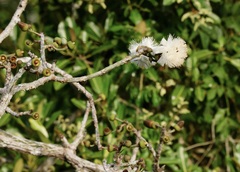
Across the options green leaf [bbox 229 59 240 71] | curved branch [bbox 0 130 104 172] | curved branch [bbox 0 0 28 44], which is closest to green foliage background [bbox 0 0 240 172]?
green leaf [bbox 229 59 240 71]

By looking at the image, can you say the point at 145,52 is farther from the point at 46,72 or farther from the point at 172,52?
the point at 46,72

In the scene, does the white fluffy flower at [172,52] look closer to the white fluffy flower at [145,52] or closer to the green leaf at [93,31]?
the white fluffy flower at [145,52]

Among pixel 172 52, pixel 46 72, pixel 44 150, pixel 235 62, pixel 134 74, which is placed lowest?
pixel 44 150

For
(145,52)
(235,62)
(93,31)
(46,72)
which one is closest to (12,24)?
(46,72)

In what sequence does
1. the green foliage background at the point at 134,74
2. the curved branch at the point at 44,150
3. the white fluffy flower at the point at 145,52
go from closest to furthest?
1. the white fluffy flower at the point at 145,52
2. the curved branch at the point at 44,150
3. the green foliage background at the point at 134,74

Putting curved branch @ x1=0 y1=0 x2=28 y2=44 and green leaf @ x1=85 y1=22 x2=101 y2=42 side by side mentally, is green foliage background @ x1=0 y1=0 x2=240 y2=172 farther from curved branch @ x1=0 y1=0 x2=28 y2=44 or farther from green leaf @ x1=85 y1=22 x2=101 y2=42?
curved branch @ x1=0 y1=0 x2=28 y2=44

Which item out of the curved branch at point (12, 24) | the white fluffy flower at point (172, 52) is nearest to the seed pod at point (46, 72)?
the curved branch at point (12, 24)

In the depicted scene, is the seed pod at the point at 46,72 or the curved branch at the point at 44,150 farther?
the curved branch at the point at 44,150

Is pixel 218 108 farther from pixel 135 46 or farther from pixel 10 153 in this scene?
pixel 135 46
